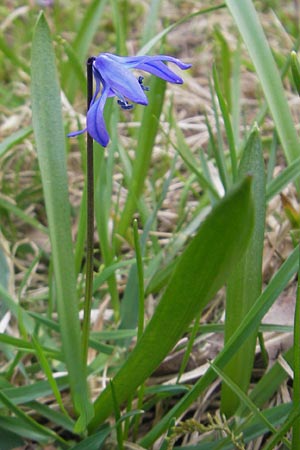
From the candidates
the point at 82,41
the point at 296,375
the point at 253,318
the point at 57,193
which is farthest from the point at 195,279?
the point at 82,41

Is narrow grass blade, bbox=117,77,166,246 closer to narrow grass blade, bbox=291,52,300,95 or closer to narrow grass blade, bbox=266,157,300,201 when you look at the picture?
narrow grass blade, bbox=266,157,300,201

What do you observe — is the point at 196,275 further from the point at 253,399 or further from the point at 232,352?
the point at 253,399

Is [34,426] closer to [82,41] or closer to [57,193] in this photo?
[57,193]

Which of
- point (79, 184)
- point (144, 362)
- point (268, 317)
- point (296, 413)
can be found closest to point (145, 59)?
point (144, 362)

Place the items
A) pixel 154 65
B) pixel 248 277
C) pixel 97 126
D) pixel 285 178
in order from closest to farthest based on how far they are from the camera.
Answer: pixel 97 126, pixel 154 65, pixel 248 277, pixel 285 178

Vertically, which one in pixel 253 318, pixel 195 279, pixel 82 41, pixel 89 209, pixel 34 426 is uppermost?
pixel 82 41

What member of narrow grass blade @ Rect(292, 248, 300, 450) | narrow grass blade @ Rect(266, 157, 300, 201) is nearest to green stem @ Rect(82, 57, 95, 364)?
narrow grass blade @ Rect(292, 248, 300, 450)

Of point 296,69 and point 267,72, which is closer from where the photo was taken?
point 296,69
